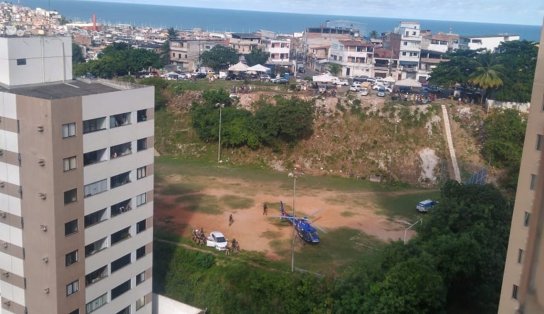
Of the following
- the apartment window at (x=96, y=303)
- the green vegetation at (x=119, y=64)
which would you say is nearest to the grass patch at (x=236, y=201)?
the apartment window at (x=96, y=303)

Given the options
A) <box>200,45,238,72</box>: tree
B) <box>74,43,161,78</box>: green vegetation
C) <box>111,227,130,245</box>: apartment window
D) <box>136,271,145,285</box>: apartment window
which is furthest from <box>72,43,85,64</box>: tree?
<box>111,227,130,245</box>: apartment window

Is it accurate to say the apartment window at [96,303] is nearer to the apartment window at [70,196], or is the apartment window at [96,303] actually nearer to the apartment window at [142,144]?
the apartment window at [70,196]

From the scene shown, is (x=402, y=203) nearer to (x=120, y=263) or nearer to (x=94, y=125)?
(x=120, y=263)

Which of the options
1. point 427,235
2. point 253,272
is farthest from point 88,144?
point 427,235

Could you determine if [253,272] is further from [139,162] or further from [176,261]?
[139,162]

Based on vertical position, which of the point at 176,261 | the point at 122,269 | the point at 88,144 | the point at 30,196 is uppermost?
the point at 88,144
